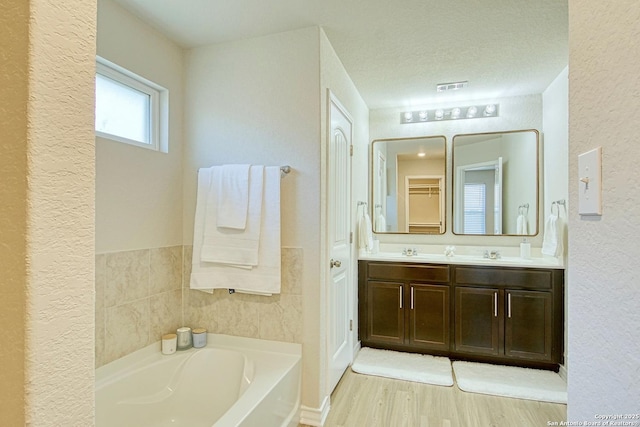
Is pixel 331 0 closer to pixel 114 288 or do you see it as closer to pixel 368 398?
pixel 114 288

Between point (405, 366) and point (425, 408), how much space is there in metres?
0.53

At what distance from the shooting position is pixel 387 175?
11.2ft

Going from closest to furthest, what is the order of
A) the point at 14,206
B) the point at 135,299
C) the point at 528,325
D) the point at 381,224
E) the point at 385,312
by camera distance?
the point at 14,206 < the point at 135,299 < the point at 528,325 < the point at 385,312 < the point at 381,224

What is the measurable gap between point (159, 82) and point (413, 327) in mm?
2694

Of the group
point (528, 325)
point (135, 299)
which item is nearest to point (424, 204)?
point (528, 325)

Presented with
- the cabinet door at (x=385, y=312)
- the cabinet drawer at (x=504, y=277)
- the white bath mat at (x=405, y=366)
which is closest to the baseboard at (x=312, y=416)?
the white bath mat at (x=405, y=366)

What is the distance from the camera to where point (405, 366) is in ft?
8.64

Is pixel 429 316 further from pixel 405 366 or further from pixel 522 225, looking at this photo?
pixel 522 225

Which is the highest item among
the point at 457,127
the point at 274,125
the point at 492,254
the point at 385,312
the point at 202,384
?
Answer: the point at 457,127

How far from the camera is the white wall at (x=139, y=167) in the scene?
1.67 meters

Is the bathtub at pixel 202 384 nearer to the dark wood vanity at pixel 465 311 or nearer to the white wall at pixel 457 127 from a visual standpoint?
the dark wood vanity at pixel 465 311

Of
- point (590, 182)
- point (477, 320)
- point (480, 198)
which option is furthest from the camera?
point (480, 198)

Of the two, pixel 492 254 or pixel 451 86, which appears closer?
pixel 451 86

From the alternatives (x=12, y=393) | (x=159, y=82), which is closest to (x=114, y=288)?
(x=159, y=82)
